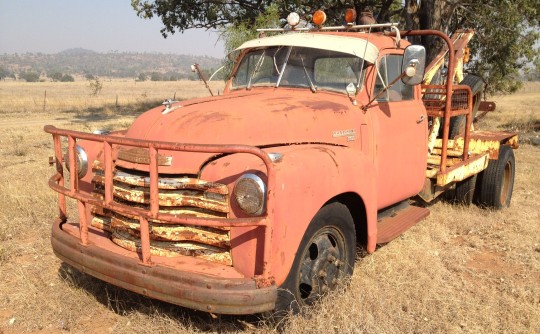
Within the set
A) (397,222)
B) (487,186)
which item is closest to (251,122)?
(397,222)

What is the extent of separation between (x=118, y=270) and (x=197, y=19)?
55.1 feet

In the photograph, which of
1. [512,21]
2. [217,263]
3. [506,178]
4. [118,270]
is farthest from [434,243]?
[512,21]

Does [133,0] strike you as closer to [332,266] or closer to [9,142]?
[9,142]

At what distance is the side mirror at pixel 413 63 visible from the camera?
378 cm

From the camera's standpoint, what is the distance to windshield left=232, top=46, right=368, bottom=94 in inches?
170

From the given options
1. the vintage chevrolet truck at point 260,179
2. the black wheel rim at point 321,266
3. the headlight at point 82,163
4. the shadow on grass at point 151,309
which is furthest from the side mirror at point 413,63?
the headlight at point 82,163

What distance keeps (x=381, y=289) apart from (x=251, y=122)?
169cm

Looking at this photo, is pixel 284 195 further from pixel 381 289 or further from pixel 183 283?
pixel 381 289

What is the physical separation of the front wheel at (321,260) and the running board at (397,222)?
520 mm

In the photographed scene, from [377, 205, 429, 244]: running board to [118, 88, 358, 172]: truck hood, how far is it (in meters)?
0.89

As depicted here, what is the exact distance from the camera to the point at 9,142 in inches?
515

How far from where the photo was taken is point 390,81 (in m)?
4.57

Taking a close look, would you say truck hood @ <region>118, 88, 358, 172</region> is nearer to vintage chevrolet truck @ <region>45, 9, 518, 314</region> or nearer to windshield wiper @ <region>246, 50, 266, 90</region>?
vintage chevrolet truck @ <region>45, 9, 518, 314</region>

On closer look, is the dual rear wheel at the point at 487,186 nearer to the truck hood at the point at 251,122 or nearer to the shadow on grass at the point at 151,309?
the truck hood at the point at 251,122
